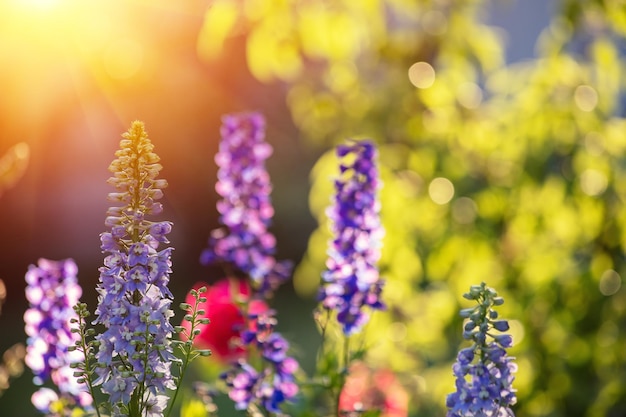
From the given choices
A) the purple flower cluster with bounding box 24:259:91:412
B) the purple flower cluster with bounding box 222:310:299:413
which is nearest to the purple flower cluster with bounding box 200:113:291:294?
the purple flower cluster with bounding box 222:310:299:413

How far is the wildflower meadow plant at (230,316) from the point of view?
1.65 metres

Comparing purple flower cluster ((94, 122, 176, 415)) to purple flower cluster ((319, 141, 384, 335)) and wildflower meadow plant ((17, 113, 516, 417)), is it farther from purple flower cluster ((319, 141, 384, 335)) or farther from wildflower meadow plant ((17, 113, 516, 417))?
purple flower cluster ((319, 141, 384, 335))

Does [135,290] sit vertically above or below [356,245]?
below

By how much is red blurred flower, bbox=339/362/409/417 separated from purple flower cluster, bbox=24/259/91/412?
1213mm

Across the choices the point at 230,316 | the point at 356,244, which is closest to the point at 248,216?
the point at 356,244

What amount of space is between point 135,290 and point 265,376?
2.68 feet

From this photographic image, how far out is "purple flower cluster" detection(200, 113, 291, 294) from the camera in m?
2.64

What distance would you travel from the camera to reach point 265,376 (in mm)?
2389

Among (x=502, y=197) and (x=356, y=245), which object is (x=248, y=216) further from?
(x=502, y=197)

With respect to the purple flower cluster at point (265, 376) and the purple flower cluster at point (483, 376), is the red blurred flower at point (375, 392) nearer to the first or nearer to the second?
the purple flower cluster at point (265, 376)

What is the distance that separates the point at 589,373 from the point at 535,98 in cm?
138

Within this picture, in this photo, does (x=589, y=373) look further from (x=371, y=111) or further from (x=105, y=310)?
(x=105, y=310)

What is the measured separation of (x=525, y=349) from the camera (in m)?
3.94

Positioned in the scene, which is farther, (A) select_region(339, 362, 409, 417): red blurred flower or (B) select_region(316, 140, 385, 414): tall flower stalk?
(A) select_region(339, 362, 409, 417): red blurred flower
